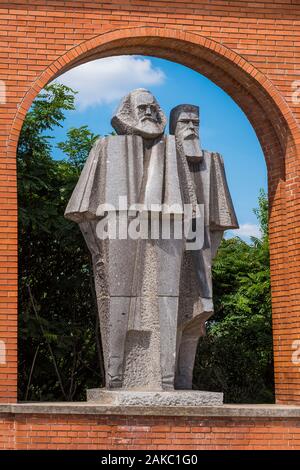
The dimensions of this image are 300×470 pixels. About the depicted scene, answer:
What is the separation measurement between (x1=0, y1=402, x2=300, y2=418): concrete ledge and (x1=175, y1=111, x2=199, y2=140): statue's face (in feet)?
9.07

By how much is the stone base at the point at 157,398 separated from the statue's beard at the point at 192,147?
2353 mm

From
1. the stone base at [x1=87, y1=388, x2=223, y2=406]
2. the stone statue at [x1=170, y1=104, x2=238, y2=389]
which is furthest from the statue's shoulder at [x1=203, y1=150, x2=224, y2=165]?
the stone base at [x1=87, y1=388, x2=223, y2=406]

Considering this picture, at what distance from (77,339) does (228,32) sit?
189 inches

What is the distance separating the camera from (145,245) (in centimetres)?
992

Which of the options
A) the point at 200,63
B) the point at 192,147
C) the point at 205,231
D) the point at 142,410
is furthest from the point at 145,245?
the point at 200,63

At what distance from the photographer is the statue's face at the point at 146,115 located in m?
10.1

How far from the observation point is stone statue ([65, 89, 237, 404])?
9.82 metres

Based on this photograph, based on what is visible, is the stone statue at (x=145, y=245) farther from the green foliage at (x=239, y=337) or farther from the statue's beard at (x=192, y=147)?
the green foliage at (x=239, y=337)

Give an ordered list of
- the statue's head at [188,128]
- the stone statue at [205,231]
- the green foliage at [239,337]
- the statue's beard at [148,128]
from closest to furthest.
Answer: the statue's beard at [148,128], the stone statue at [205,231], the statue's head at [188,128], the green foliage at [239,337]

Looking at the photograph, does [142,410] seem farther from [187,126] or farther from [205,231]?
[187,126]

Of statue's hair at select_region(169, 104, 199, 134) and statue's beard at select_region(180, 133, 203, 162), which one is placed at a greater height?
statue's hair at select_region(169, 104, 199, 134)

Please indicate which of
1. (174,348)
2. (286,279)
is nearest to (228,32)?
(286,279)

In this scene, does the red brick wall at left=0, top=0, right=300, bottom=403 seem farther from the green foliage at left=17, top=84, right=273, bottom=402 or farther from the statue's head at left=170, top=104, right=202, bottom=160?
the green foliage at left=17, top=84, right=273, bottom=402

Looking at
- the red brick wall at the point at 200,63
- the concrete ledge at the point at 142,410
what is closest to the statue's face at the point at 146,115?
the red brick wall at the point at 200,63
